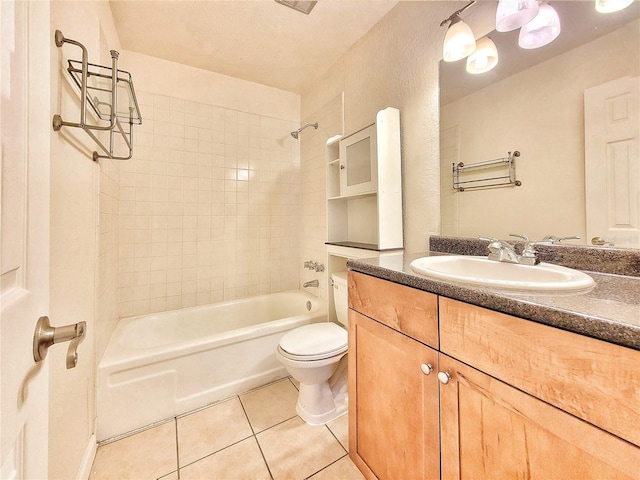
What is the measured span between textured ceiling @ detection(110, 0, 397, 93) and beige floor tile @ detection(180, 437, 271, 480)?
2.44 m

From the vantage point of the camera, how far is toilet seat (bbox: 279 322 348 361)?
4.50 ft

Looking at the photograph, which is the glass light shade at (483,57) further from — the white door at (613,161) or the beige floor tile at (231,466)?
the beige floor tile at (231,466)

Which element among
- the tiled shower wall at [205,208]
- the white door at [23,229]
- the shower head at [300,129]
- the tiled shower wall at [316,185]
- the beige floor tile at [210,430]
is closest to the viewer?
the white door at [23,229]

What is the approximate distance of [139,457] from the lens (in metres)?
1.22

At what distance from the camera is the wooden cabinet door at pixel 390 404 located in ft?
2.56

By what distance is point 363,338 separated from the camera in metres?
1.04

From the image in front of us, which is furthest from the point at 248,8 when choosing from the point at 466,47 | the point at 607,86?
the point at 607,86

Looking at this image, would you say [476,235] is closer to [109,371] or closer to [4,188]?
[4,188]

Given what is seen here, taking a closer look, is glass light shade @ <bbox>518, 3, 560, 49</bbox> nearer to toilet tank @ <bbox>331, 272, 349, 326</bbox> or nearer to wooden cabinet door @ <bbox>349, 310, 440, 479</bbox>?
wooden cabinet door @ <bbox>349, 310, 440, 479</bbox>

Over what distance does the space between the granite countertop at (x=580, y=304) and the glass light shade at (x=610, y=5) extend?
859mm

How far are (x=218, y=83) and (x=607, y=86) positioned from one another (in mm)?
2460

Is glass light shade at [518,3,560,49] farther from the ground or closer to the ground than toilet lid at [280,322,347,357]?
farther from the ground

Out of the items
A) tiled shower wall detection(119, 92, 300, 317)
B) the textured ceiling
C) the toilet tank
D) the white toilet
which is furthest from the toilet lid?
the textured ceiling

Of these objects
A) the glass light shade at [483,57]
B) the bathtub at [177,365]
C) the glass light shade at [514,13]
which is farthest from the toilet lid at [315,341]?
the glass light shade at [514,13]
